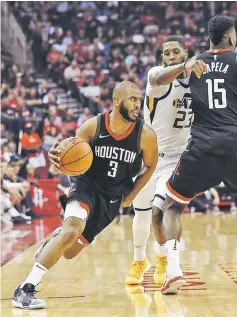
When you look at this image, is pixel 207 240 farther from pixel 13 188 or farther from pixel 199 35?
pixel 199 35

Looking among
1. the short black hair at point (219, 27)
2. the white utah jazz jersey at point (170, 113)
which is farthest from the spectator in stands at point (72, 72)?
the short black hair at point (219, 27)

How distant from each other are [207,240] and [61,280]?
3872 mm

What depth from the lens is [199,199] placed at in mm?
16016

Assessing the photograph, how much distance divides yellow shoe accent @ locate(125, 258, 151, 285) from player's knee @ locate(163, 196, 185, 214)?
936 mm

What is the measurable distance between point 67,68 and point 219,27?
1570 cm

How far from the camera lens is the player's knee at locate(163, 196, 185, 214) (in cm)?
582

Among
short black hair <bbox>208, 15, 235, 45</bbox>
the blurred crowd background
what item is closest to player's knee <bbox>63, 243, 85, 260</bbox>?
short black hair <bbox>208, 15, 235, 45</bbox>

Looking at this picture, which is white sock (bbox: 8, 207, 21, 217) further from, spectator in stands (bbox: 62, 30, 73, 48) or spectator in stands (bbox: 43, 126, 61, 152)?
spectator in stands (bbox: 62, 30, 73, 48)

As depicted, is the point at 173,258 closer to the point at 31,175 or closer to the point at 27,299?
the point at 27,299

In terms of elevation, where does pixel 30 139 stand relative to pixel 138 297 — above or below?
below

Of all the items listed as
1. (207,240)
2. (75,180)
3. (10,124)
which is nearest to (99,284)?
(75,180)

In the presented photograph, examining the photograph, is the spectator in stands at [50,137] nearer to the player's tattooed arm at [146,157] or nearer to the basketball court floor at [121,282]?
the basketball court floor at [121,282]

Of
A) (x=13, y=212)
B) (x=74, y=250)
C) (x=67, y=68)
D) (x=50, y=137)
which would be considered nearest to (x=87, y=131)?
(x=74, y=250)

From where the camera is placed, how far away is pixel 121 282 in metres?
6.70
